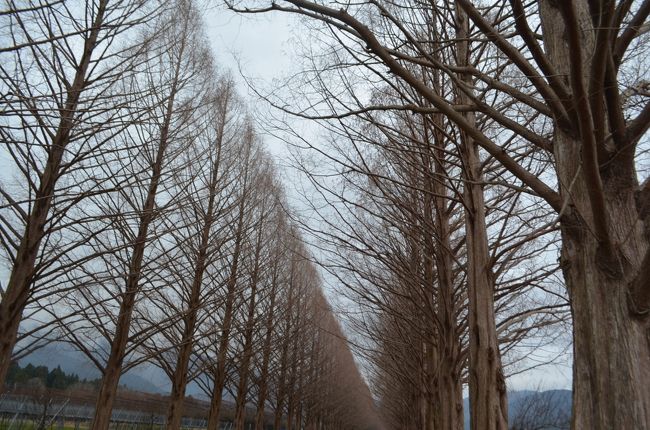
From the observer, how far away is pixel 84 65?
4738mm

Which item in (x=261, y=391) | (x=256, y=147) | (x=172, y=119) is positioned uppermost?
(x=256, y=147)

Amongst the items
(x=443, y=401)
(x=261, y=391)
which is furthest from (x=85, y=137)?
(x=261, y=391)

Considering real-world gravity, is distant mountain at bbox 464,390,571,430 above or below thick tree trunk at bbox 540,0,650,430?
below

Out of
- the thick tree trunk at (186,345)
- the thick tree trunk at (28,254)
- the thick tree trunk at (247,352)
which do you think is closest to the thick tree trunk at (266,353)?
the thick tree trunk at (247,352)

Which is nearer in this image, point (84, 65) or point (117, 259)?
point (84, 65)

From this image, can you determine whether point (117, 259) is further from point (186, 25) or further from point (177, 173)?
point (186, 25)

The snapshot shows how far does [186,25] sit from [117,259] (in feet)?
12.2

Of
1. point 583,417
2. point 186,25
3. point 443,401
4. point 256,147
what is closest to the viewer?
point 583,417

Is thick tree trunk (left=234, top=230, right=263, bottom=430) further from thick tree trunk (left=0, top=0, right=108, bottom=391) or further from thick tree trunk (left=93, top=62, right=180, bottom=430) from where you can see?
thick tree trunk (left=0, top=0, right=108, bottom=391)

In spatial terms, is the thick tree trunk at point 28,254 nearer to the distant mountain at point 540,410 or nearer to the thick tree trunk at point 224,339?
the thick tree trunk at point 224,339

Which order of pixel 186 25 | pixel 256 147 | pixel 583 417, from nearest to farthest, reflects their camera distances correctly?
pixel 583 417 < pixel 186 25 < pixel 256 147

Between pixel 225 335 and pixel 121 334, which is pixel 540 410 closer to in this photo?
pixel 225 335

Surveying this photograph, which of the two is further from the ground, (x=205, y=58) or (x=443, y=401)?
(x=205, y=58)

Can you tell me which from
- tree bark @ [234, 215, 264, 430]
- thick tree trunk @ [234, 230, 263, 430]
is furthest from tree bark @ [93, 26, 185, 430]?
thick tree trunk @ [234, 230, 263, 430]
